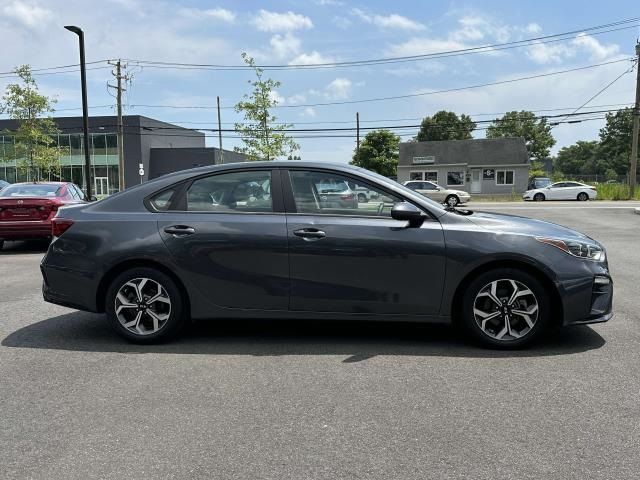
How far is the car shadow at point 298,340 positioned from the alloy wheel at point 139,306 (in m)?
0.21

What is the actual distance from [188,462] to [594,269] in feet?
11.6

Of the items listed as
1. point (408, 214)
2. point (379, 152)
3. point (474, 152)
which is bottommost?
point (408, 214)

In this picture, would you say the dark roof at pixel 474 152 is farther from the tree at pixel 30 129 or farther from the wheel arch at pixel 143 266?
the wheel arch at pixel 143 266

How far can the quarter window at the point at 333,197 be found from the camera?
475 cm

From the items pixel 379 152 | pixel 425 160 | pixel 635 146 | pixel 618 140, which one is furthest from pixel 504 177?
pixel 618 140

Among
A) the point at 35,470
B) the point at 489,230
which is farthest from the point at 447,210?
the point at 35,470

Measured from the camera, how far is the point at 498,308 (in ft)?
15.1

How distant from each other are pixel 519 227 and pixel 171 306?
3.09m

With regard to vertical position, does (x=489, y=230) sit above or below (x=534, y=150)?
below

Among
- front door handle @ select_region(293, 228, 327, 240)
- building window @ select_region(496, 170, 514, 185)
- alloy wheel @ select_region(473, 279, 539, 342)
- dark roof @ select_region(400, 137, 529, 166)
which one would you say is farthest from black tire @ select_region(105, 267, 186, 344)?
building window @ select_region(496, 170, 514, 185)

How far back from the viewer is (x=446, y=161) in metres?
51.2

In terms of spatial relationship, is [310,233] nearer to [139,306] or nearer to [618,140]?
[139,306]

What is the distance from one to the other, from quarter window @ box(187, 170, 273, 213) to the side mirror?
1.09 m

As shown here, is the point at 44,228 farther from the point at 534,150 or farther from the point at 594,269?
the point at 534,150
